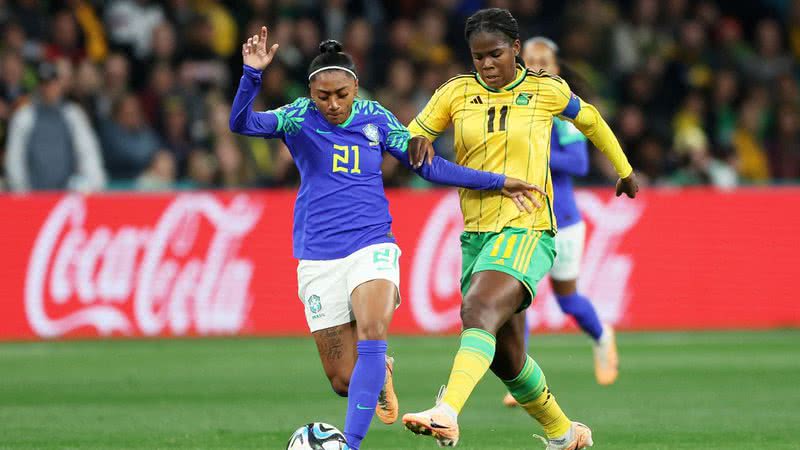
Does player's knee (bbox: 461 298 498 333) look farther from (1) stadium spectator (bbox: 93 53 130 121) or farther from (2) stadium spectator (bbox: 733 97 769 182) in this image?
(2) stadium spectator (bbox: 733 97 769 182)

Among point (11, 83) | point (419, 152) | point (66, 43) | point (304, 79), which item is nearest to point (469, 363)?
point (419, 152)

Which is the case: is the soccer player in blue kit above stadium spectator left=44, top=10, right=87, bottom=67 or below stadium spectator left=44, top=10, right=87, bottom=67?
above

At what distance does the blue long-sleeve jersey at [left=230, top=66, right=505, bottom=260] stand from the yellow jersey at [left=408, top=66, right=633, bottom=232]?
22 cm

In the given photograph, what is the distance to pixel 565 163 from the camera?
10172mm

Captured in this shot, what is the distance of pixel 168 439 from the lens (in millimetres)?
8281

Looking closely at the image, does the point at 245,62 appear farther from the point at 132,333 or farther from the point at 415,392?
the point at 132,333

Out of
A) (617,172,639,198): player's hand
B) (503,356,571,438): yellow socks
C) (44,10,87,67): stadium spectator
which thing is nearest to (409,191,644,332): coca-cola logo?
(44,10,87,67): stadium spectator

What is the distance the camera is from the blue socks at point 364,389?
691cm

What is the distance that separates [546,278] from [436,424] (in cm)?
884

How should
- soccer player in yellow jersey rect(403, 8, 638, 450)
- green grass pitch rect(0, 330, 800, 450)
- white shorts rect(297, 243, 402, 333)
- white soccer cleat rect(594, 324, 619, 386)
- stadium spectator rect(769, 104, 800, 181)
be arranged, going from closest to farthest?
soccer player in yellow jersey rect(403, 8, 638, 450)
white shorts rect(297, 243, 402, 333)
green grass pitch rect(0, 330, 800, 450)
white soccer cleat rect(594, 324, 619, 386)
stadium spectator rect(769, 104, 800, 181)

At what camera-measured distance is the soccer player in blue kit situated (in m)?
7.27

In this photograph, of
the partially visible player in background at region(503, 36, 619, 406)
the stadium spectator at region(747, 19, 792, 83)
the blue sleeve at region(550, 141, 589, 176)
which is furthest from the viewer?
the stadium spectator at region(747, 19, 792, 83)

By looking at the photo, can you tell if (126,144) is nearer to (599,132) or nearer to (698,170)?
(698,170)

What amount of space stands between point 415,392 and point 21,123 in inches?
259
